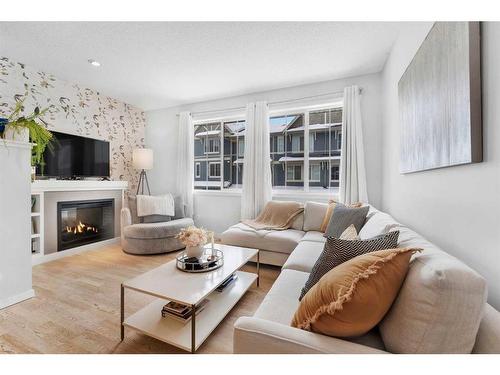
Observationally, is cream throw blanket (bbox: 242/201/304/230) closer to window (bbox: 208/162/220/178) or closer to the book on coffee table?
window (bbox: 208/162/220/178)

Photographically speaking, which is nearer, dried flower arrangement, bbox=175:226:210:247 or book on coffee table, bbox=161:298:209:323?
book on coffee table, bbox=161:298:209:323

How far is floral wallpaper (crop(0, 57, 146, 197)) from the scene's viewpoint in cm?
266

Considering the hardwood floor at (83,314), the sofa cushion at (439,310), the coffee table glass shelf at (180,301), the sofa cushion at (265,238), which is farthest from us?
the sofa cushion at (265,238)

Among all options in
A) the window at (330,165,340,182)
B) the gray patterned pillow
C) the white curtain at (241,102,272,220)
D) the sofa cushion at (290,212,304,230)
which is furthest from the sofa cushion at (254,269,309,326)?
the window at (330,165,340,182)

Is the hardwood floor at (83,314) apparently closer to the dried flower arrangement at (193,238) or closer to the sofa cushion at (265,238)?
the sofa cushion at (265,238)

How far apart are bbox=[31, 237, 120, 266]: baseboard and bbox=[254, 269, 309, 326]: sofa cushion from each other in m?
3.07

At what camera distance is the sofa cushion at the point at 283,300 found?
106 centimetres

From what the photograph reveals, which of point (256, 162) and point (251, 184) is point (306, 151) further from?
point (251, 184)

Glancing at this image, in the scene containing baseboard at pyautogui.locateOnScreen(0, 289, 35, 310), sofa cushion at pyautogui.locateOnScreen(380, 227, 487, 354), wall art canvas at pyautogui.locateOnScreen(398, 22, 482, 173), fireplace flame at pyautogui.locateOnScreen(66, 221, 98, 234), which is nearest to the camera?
sofa cushion at pyautogui.locateOnScreen(380, 227, 487, 354)

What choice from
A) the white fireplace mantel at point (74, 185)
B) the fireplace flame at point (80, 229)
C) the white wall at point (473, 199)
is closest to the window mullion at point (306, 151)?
the white wall at point (473, 199)

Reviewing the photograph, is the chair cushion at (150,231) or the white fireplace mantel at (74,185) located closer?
the white fireplace mantel at (74,185)

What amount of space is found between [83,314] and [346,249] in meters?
2.00

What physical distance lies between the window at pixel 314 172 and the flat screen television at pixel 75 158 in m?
3.35

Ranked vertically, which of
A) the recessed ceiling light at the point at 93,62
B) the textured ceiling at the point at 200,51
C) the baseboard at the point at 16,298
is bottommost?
the baseboard at the point at 16,298
